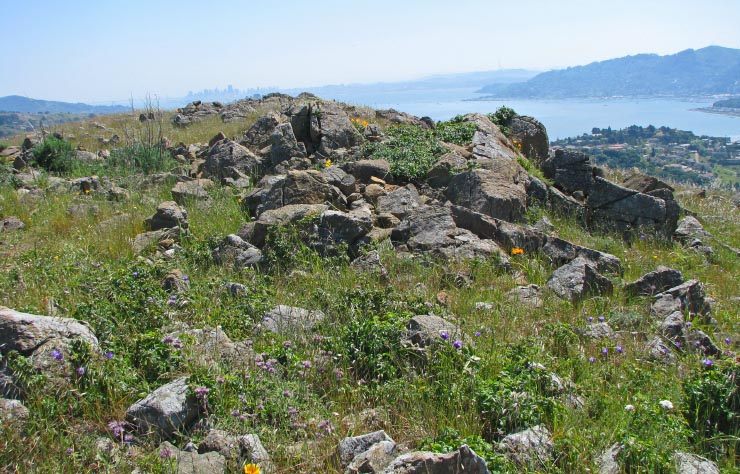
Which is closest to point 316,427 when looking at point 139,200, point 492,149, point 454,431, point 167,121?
point 454,431

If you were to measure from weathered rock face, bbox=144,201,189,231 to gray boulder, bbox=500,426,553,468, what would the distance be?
5.81 m

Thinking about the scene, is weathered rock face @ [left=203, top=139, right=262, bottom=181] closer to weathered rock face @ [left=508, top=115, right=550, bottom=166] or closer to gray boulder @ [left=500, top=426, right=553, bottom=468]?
weathered rock face @ [left=508, top=115, right=550, bottom=166]

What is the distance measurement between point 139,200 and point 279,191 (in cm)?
314

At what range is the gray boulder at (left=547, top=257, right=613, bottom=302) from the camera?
540 centimetres

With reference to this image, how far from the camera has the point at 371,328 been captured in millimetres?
4148

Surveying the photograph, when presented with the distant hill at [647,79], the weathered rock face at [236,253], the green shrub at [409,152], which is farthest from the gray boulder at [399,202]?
the distant hill at [647,79]

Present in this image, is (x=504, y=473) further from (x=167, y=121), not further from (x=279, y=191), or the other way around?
(x=167, y=121)

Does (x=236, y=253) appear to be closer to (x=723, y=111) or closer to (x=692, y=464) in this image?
(x=692, y=464)

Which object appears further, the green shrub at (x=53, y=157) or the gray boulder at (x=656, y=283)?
the green shrub at (x=53, y=157)

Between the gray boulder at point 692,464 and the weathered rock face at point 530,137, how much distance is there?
391 inches

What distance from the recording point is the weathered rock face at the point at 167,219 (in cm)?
752

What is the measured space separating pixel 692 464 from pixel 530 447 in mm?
844

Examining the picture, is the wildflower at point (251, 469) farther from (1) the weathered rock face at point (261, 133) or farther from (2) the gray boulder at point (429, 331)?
(1) the weathered rock face at point (261, 133)

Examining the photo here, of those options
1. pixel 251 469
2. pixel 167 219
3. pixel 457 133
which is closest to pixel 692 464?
pixel 251 469
